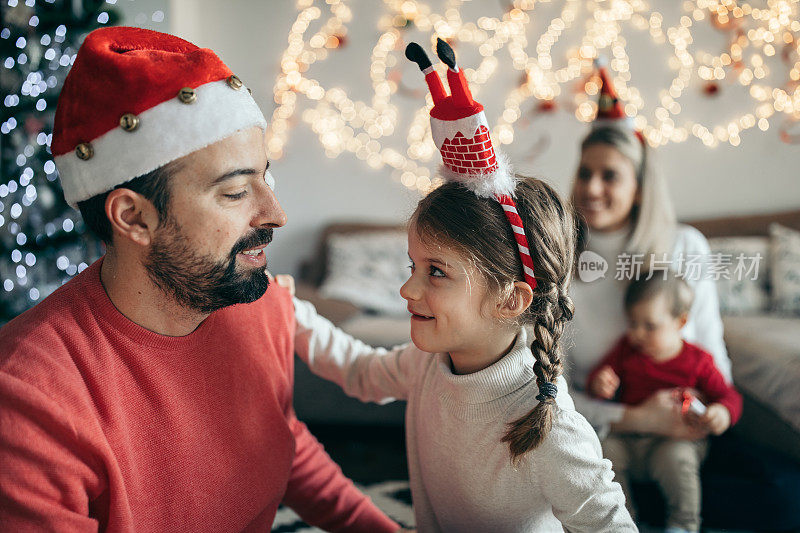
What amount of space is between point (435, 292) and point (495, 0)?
2.48m

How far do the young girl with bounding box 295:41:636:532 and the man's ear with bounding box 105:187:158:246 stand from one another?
40cm

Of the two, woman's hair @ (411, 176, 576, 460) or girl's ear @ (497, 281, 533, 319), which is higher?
woman's hair @ (411, 176, 576, 460)

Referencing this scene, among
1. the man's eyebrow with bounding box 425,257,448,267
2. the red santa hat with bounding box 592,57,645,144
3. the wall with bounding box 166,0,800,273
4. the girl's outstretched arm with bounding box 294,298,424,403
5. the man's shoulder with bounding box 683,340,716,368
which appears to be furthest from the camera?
the wall with bounding box 166,0,800,273

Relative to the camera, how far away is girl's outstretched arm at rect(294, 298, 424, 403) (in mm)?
1100

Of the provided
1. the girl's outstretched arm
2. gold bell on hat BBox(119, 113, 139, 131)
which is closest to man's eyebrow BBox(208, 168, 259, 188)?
gold bell on hat BBox(119, 113, 139, 131)

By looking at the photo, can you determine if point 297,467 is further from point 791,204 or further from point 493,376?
point 791,204

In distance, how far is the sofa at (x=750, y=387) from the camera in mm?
1437

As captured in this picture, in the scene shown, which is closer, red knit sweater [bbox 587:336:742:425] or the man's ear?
the man's ear

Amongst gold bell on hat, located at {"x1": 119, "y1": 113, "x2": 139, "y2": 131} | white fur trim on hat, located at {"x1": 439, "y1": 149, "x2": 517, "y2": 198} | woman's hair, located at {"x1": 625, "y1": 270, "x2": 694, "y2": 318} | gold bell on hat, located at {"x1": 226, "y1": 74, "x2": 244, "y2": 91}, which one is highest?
gold bell on hat, located at {"x1": 226, "y1": 74, "x2": 244, "y2": 91}

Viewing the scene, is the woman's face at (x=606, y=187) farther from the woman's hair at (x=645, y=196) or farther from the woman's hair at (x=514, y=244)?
the woman's hair at (x=514, y=244)

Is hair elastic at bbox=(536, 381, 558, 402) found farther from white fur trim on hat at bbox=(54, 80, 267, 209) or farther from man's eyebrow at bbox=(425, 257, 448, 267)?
white fur trim on hat at bbox=(54, 80, 267, 209)

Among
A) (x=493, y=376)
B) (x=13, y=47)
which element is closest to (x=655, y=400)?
(x=493, y=376)

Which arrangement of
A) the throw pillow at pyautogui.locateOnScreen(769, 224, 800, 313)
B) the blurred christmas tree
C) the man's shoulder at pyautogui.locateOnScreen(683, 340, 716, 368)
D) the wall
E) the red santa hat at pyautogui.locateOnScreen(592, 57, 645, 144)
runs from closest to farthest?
the man's shoulder at pyautogui.locateOnScreen(683, 340, 716, 368) → the red santa hat at pyautogui.locateOnScreen(592, 57, 645, 144) → the throw pillow at pyautogui.locateOnScreen(769, 224, 800, 313) → the blurred christmas tree → the wall

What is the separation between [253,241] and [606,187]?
3.16 ft
